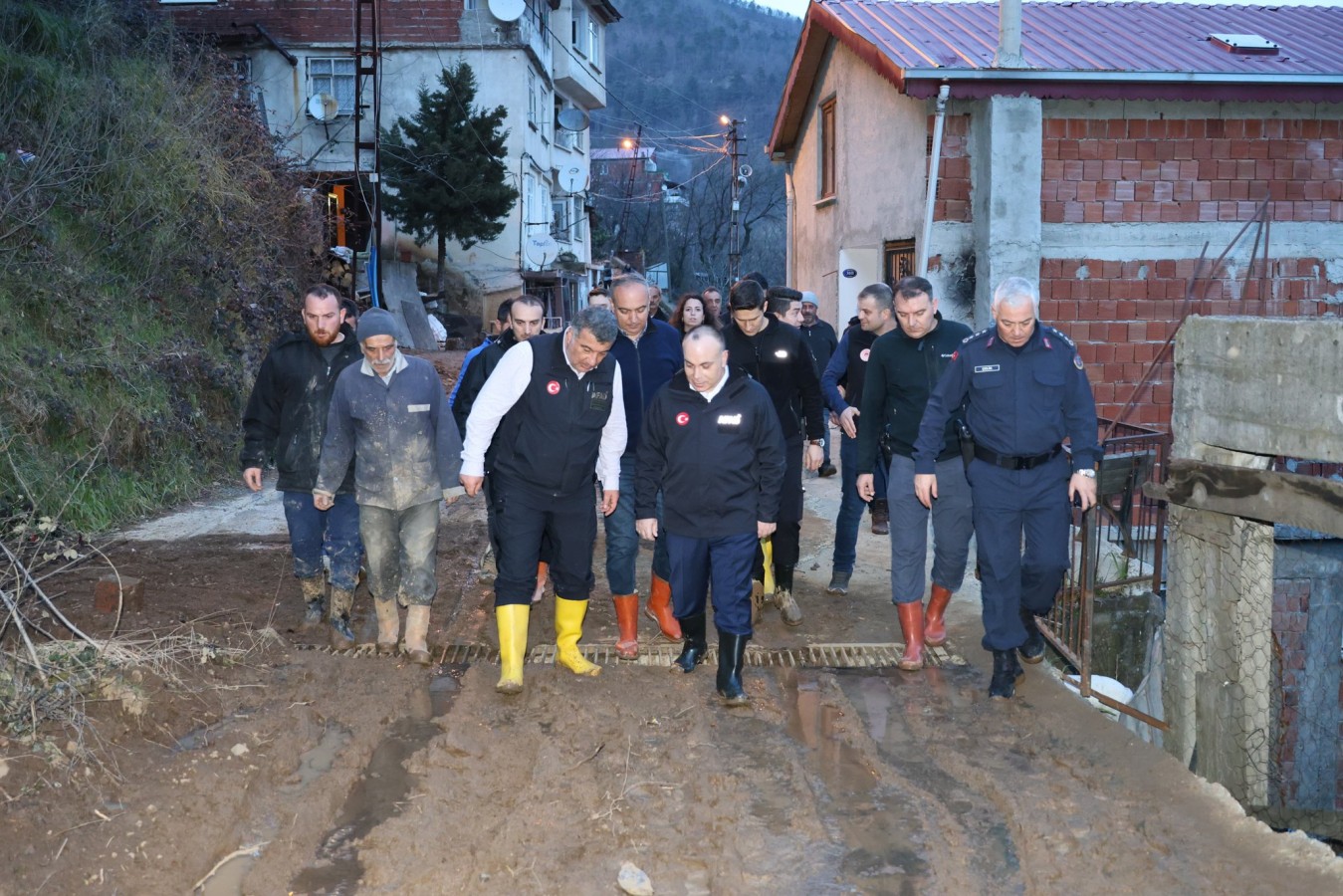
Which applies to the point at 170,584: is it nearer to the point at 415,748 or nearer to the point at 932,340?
the point at 415,748

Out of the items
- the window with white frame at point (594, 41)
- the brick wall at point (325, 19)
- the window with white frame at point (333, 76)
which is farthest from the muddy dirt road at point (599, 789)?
the window with white frame at point (594, 41)

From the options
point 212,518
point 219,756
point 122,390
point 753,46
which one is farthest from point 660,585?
point 753,46

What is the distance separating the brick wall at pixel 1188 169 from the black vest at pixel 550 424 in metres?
8.22

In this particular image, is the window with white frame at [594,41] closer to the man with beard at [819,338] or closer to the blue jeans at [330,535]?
the man with beard at [819,338]

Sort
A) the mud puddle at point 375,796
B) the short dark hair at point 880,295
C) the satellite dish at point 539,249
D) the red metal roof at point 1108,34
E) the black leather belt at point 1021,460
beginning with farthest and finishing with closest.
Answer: the satellite dish at point 539,249
the red metal roof at point 1108,34
the short dark hair at point 880,295
the black leather belt at point 1021,460
the mud puddle at point 375,796

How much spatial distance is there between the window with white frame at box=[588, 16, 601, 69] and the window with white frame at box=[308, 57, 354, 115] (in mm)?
11644

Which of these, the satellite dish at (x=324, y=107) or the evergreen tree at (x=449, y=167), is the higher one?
the satellite dish at (x=324, y=107)

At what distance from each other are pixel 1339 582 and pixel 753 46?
104198mm

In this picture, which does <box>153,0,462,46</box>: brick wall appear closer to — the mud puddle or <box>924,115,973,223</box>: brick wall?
<box>924,115,973,223</box>: brick wall

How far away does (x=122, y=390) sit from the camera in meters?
11.5

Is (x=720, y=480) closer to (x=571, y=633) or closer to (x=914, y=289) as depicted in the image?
(x=571, y=633)

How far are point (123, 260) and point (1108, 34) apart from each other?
11250 mm

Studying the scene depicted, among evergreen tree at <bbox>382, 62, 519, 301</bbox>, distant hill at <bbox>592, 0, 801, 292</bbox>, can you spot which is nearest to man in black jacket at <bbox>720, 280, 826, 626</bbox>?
evergreen tree at <bbox>382, 62, 519, 301</bbox>

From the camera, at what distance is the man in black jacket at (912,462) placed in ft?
21.3
